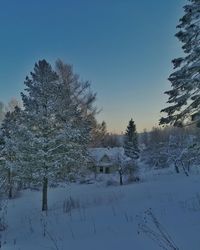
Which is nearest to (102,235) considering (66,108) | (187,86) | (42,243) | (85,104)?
(42,243)

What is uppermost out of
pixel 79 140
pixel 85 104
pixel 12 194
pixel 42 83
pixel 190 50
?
pixel 85 104

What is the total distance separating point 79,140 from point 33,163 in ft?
10.2

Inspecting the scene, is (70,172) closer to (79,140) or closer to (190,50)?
(79,140)

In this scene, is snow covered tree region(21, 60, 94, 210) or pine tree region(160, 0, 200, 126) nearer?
pine tree region(160, 0, 200, 126)

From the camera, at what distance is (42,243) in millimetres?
6215

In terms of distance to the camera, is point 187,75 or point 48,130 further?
point 48,130

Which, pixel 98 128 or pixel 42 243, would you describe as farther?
pixel 98 128

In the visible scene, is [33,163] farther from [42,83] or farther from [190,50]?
[190,50]

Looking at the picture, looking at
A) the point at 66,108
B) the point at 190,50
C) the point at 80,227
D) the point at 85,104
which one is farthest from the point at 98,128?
the point at 80,227

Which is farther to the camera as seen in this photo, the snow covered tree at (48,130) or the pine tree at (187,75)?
the snow covered tree at (48,130)

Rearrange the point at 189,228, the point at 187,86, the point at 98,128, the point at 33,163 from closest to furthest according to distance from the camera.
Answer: the point at 189,228 → the point at 187,86 → the point at 33,163 → the point at 98,128

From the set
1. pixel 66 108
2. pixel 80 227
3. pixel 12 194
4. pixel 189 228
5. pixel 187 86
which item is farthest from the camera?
pixel 12 194

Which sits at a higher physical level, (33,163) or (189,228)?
(33,163)

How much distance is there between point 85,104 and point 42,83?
12.6m
